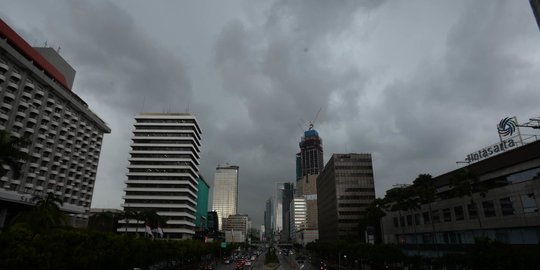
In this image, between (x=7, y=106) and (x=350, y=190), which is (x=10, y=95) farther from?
(x=350, y=190)

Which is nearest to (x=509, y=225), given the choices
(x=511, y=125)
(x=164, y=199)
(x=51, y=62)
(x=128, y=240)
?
(x=511, y=125)

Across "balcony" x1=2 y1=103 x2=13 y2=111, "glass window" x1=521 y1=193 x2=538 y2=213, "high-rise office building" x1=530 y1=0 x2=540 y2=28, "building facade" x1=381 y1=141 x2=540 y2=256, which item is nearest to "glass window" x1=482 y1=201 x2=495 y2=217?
"building facade" x1=381 y1=141 x2=540 y2=256

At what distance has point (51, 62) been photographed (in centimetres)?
12062

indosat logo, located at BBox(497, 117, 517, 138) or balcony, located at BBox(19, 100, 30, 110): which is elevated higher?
balcony, located at BBox(19, 100, 30, 110)

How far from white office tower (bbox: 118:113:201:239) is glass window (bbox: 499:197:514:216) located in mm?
123477

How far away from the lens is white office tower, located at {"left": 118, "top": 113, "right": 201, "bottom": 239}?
148 meters

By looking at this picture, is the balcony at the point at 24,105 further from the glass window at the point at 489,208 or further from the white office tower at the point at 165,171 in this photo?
the glass window at the point at 489,208

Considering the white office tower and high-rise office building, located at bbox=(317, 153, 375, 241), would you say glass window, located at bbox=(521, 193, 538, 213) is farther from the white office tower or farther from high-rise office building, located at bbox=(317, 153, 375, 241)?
the white office tower

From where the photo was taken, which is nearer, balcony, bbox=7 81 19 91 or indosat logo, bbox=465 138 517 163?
indosat logo, bbox=465 138 517 163

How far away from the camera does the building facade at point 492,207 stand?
1929 inches

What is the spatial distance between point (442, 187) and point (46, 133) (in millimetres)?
118413

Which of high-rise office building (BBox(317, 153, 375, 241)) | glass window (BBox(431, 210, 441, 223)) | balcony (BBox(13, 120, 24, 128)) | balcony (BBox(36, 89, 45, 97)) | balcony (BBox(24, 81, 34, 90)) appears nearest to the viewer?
glass window (BBox(431, 210, 441, 223))

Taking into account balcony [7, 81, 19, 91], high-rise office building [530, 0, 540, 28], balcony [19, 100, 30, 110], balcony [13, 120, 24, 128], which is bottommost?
balcony [13, 120, 24, 128]

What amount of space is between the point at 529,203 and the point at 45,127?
127750 millimetres
